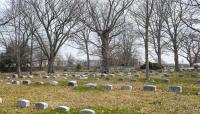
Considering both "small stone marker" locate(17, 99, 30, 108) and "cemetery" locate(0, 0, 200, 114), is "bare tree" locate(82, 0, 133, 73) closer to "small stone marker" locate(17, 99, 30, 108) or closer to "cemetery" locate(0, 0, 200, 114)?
"cemetery" locate(0, 0, 200, 114)

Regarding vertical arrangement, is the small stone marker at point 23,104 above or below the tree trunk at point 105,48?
below

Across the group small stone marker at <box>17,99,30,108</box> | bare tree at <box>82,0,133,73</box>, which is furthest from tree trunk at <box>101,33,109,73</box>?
small stone marker at <box>17,99,30,108</box>

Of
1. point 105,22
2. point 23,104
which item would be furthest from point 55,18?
point 23,104

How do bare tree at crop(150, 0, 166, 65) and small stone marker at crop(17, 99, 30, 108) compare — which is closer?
small stone marker at crop(17, 99, 30, 108)

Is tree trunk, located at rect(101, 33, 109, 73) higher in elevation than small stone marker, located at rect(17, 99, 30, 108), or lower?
higher

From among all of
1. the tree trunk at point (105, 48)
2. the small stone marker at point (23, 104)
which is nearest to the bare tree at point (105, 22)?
the tree trunk at point (105, 48)

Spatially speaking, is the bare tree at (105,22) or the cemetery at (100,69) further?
the bare tree at (105,22)

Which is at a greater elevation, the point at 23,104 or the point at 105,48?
the point at 105,48

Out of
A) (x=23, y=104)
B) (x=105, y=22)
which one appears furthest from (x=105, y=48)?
(x=23, y=104)

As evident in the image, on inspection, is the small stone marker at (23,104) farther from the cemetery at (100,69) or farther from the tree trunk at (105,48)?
the tree trunk at (105,48)

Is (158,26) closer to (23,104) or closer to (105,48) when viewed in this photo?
(105,48)

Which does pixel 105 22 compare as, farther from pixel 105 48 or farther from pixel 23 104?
pixel 23 104

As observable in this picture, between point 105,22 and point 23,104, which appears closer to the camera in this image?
point 23,104

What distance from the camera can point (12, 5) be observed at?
28125 millimetres
